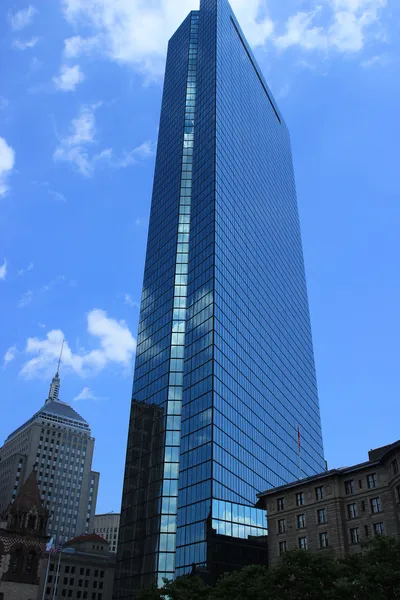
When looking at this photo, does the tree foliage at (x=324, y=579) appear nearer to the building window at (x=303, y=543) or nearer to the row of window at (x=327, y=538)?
the row of window at (x=327, y=538)

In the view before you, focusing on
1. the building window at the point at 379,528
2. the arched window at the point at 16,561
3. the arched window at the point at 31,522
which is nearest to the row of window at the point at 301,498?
the building window at the point at 379,528

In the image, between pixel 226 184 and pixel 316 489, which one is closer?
pixel 316 489

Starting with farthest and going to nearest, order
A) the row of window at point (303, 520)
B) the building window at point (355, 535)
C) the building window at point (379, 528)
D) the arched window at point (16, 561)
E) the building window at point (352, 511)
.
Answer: the arched window at point (16, 561) < the row of window at point (303, 520) < the building window at point (352, 511) < the building window at point (355, 535) < the building window at point (379, 528)

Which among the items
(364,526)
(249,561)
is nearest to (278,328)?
(249,561)

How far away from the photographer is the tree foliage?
40781 millimetres

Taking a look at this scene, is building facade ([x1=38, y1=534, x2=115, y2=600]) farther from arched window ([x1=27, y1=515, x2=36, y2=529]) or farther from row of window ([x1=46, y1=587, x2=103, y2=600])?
arched window ([x1=27, y1=515, x2=36, y2=529])

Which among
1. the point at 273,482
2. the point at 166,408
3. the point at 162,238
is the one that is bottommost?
the point at 273,482

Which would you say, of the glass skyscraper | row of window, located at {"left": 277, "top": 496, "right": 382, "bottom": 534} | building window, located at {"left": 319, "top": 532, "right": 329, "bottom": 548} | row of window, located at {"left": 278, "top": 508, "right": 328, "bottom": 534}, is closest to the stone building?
the glass skyscraper

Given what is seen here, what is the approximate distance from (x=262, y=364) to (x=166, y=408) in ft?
90.5

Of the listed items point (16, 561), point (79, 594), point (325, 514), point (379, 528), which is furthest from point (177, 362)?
point (79, 594)

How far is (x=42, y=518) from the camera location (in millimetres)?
109188

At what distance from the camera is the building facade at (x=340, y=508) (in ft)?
216

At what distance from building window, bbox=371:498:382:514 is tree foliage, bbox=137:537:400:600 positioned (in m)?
19.4

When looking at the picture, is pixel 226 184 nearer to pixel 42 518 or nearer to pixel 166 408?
pixel 166 408
